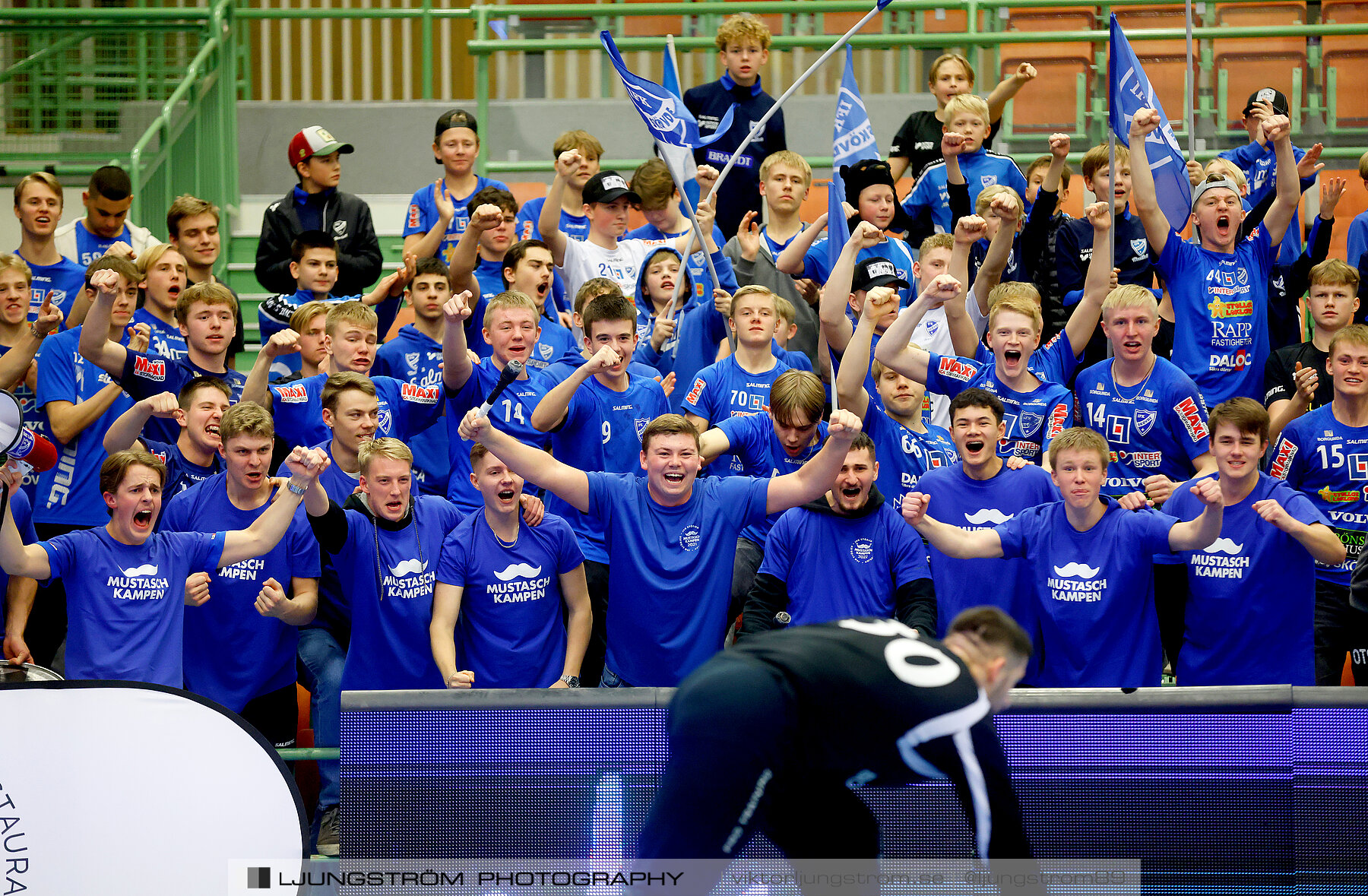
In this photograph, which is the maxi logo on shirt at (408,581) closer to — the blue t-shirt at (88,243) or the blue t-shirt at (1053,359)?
the blue t-shirt at (1053,359)

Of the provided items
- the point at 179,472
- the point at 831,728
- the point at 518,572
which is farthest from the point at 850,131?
the point at 831,728

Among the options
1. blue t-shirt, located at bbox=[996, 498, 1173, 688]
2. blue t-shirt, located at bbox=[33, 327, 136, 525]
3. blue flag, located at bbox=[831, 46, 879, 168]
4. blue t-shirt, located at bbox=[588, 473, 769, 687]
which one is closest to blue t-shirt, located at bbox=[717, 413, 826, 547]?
blue t-shirt, located at bbox=[588, 473, 769, 687]

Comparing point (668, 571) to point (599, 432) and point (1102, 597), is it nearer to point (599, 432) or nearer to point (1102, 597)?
point (599, 432)

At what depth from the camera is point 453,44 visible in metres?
15.4

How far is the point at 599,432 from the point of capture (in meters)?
7.54

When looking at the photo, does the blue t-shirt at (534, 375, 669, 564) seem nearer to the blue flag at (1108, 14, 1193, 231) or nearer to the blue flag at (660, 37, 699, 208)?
the blue flag at (660, 37, 699, 208)

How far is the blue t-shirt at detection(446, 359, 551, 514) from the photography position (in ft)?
24.9

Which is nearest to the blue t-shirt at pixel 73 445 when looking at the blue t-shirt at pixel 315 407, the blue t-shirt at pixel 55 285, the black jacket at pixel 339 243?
the blue t-shirt at pixel 315 407

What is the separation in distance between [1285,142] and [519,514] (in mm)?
5233

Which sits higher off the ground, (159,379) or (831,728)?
(159,379)

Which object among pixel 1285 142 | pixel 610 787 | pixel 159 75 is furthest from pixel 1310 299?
pixel 159 75

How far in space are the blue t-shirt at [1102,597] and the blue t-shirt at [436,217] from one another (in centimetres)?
499

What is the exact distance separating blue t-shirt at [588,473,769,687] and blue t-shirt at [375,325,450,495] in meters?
2.02

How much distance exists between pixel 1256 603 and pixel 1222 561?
0.22m
